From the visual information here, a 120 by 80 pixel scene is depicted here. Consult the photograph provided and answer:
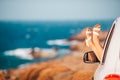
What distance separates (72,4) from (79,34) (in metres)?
0.72

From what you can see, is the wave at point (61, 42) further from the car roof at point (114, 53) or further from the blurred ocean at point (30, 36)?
the car roof at point (114, 53)

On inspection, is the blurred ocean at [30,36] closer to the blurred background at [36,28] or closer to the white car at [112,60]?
the blurred background at [36,28]

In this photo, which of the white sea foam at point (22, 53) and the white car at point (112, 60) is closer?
the white car at point (112, 60)

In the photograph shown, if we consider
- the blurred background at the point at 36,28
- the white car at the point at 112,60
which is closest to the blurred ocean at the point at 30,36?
the blurred background at the point at 36,28

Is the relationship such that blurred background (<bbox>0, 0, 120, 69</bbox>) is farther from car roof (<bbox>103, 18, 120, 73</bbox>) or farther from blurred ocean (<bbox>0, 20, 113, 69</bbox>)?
car roof (<bbox>103, 18, 120, 73</bbox>)

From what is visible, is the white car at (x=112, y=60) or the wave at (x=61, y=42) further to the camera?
the wave at (x=61, y=42)

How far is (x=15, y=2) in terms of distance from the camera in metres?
7.93

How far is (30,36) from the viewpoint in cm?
788

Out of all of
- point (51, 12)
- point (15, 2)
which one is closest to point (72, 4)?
point (51, 12)

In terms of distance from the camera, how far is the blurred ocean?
7824mm

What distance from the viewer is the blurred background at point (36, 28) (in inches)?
309

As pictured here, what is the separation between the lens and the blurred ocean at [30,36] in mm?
7824

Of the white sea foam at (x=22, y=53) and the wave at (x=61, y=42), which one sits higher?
the wave at (x=61, y=42)

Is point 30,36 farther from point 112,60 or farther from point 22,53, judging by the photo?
point 112,60
